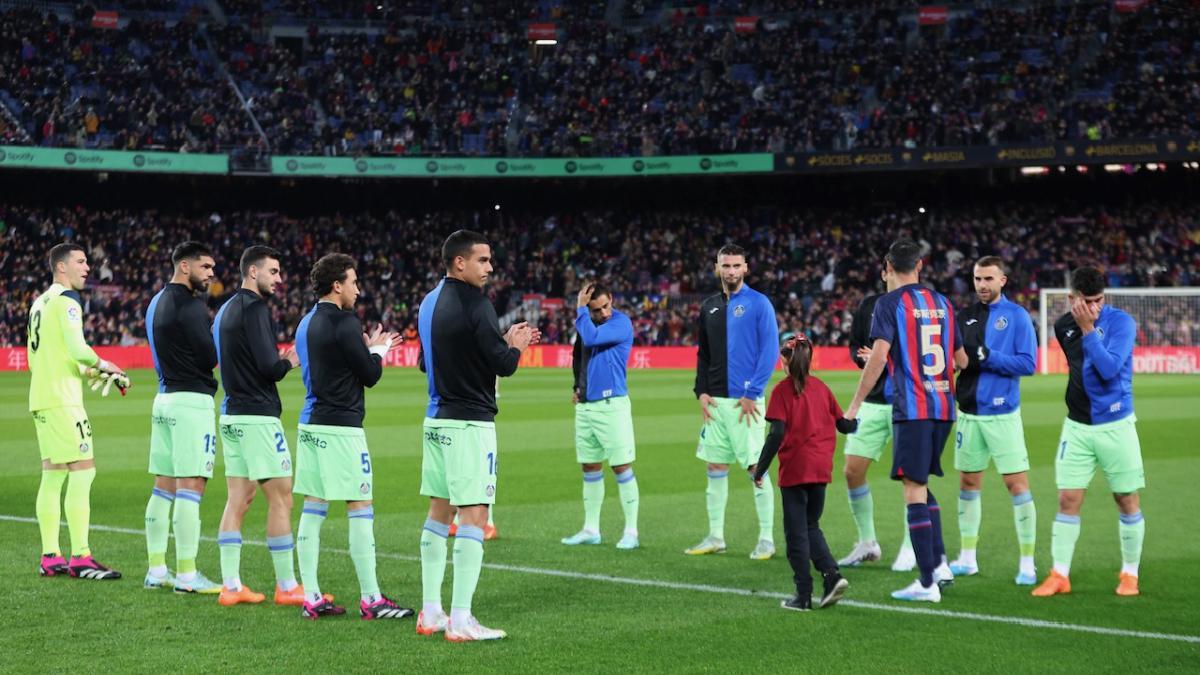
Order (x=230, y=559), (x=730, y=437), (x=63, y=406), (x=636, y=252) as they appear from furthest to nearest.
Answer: (x=636, y=252) → (x=730, y=437) → (x=63, y=406) → (x=230, y=559)

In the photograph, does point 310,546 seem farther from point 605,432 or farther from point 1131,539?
point 1131,539

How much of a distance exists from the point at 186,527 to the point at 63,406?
63.6 inches

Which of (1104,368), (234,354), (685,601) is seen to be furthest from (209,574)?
(1104,368)

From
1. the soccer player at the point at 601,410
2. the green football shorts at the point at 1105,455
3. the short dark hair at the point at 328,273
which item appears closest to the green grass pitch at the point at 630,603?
the soccer player at the point at 601,410

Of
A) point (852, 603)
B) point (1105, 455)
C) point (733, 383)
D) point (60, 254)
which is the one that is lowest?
point (852, 603)

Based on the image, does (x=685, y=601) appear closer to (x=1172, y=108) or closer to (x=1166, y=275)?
(x=1166, y=275)

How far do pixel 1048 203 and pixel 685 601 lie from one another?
46146mm

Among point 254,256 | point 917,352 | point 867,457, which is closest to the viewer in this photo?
point 254,256

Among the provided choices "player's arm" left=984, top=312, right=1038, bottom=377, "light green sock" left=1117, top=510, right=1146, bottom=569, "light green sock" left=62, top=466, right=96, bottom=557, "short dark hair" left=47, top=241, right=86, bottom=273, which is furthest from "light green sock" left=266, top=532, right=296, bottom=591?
"light green sock" left=1117, top=510, right=1146, bottom=569

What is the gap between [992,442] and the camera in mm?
9469

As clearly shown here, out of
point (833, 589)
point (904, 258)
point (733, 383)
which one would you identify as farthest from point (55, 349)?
point (904, 258)

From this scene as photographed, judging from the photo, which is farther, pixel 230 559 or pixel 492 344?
pixel 230 559

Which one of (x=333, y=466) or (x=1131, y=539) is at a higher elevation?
(x=333, y=466)

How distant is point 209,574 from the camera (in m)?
9.41
